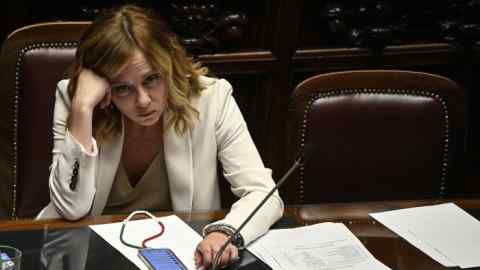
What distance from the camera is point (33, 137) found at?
7.11 ft

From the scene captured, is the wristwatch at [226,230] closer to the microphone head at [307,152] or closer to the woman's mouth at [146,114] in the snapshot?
the microphone head at [307,152]

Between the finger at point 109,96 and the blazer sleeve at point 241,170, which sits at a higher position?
the finger at point 109,96

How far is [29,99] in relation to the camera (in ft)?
7.07

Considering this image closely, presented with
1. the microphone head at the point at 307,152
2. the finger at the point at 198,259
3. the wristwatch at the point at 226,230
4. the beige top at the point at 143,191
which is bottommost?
the beige top at the point at 143,191

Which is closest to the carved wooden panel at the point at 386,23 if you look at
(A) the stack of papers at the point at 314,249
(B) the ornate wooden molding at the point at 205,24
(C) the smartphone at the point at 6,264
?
(B) the ornate wooden molding at the point at 205,24

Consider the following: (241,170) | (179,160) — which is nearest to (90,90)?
(179,160)

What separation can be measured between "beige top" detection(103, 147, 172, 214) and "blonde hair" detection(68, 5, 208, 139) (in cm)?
13

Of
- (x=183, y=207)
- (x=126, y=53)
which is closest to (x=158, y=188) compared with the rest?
(x=183, y=207)

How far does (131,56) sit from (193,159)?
0.32 meters

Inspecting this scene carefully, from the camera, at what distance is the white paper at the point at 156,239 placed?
1617mm

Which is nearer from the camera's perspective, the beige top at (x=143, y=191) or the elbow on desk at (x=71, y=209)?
the elbow on desk at (x=71, y=209)

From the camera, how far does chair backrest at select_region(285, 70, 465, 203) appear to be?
6.77 ft

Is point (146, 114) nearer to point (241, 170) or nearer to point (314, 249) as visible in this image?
point (241, 170)

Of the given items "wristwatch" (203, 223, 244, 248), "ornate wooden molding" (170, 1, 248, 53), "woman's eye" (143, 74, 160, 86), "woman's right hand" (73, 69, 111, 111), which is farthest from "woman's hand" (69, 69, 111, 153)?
"ornate wooden molding" (170, 1, 248, 53)
